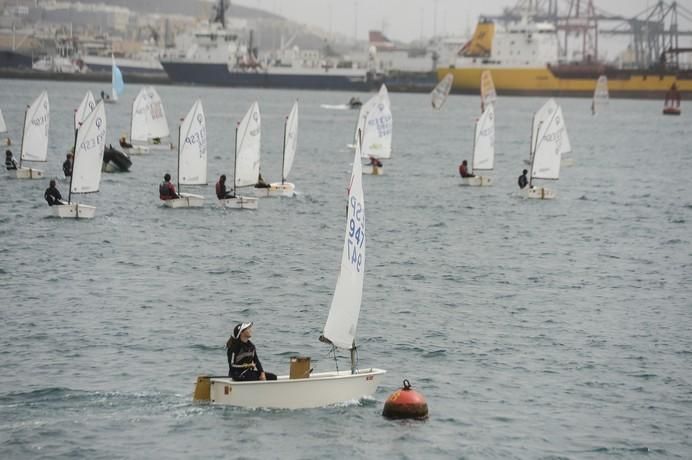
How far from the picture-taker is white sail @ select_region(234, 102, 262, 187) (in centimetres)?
5250

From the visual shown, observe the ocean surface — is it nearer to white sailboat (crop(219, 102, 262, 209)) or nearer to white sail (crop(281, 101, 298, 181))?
white sailboat (crop(219, 102, 262, 209))

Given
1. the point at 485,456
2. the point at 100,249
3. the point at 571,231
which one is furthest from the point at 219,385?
the point at 571,231

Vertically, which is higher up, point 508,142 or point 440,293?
point 508,142

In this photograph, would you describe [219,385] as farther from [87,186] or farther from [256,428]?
[87,186]

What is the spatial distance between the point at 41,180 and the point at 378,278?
2747 cm

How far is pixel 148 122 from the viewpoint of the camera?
8188 cm

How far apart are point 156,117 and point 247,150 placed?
3055cm

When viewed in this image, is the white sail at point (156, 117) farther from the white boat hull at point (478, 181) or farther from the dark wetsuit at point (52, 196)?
the dark wetsuit at point (52, 196)

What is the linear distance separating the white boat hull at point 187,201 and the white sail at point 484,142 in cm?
2083

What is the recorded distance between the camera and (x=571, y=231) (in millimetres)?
49594

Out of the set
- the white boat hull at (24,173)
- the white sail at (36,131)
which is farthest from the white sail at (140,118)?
the white boat hull at (24,173)

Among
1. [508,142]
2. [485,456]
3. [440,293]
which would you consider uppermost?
[508,142]

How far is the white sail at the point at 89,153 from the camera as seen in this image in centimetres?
4609

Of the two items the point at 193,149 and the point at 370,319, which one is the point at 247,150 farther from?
the point at 370,319
